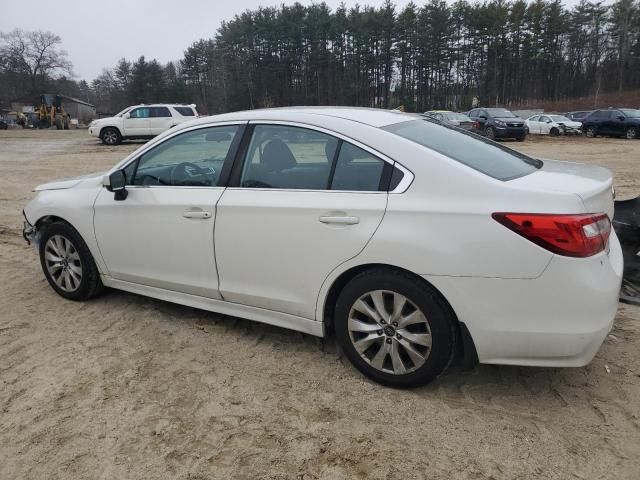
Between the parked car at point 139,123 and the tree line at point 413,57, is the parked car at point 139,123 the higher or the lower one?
the lower one

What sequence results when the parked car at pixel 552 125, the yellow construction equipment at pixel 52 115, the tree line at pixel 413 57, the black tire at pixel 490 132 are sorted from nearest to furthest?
1. the black tire at pixel 490 132
2. the parked car at pixel 552 125
3. the yellow construction equipment at pixel 52 115
4. the tree line at pixel 413 57

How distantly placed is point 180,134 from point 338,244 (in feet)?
5.32

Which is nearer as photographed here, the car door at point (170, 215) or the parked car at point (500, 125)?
the car door at point (170, 215)

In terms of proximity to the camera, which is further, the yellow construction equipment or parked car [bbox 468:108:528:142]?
the yellow construction equipment

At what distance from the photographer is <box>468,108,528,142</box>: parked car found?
24.9m

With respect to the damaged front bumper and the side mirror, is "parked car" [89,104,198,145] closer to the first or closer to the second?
the damaged front bumper

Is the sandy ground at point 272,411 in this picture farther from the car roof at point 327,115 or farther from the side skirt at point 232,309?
the car roof at point 327,115

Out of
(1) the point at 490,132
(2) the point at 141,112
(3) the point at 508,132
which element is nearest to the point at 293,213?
(2) the point at 141,112

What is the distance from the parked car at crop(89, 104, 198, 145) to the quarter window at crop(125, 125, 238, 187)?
20319mm

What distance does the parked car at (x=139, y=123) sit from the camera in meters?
23.3

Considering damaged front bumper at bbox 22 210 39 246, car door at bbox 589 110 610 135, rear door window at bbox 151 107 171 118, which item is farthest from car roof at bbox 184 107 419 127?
car door at bbox 589 110 610 135

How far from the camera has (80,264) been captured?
4281 millimetres

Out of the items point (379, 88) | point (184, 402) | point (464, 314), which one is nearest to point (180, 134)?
point (184, 402)

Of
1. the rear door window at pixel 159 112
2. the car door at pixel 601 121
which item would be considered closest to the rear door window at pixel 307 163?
the rear door window at pixel 159 112
